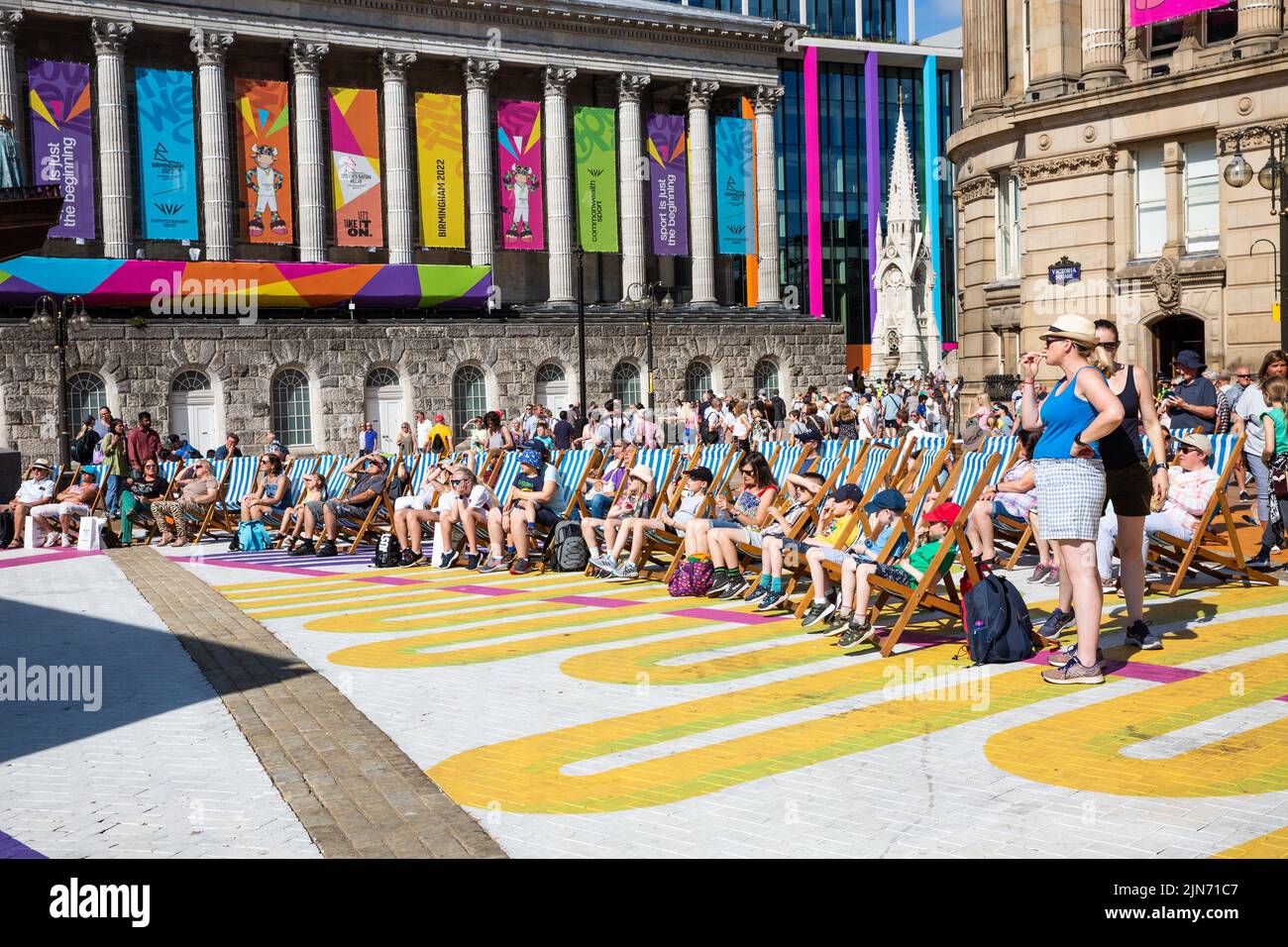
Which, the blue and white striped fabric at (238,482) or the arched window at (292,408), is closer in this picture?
the blue and white striped fabric at (238,482)

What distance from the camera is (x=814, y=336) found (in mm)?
58219

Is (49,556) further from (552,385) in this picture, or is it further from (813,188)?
(813,188)

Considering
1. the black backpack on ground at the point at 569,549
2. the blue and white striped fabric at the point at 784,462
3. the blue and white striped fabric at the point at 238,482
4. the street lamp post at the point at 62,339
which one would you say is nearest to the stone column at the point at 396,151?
the street lamp post at the point at 62,339

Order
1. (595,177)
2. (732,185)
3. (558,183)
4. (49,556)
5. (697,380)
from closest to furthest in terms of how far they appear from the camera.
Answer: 1. (49,556)
2. (697,380)
3. (558,183)
4. (595,177)
5. (732,185)

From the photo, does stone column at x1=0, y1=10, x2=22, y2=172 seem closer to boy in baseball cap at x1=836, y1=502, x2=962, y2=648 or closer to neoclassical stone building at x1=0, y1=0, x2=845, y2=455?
neoclassical stone building at x1=0, y1=0, x2=845, y2=455

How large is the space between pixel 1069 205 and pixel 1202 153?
2.85 meters

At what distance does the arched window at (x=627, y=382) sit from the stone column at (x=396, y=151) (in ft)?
30.2

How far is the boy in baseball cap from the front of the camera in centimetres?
929

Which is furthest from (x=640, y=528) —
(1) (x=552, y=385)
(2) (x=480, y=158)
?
(2) (x=480, y=158)

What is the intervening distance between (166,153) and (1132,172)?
32259mm

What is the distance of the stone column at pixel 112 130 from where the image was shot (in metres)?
47.0

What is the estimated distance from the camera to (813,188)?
89.9 m

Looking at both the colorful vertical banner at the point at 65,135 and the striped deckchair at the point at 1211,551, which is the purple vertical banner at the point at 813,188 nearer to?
the colorful vertical banner at the point at 65,135
